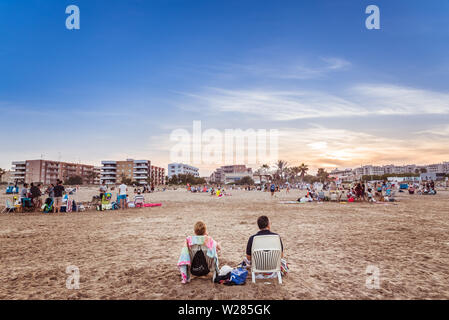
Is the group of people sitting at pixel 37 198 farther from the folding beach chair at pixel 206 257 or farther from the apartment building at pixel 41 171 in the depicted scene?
the apartment building at pixel 41 171

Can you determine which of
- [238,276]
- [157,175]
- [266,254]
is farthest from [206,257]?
[157,175]

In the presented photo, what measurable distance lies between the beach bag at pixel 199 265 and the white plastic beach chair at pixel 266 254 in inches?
37.8

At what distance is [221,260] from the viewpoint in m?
6.41

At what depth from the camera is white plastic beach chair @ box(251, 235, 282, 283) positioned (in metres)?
4.69

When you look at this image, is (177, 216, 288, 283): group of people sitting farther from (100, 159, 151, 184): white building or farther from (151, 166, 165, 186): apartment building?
(151, 166, 165, 186): apartment building

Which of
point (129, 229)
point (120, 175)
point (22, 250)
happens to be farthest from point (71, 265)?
point (120, 175)

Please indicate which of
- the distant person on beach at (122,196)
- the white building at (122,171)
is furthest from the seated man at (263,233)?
the white building at (122,171)

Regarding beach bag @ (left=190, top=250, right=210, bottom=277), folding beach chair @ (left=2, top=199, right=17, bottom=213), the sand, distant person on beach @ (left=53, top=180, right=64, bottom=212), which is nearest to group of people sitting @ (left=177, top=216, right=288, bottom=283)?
beach bag @ (left=190, top=250, right=210, bottom=277)

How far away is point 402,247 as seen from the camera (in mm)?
7684

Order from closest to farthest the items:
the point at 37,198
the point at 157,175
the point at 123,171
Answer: the point at 37,198 < the point at 123,171 < the point at 157,175

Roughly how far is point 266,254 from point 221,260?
2064mm

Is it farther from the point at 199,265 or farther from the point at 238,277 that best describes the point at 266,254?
the point at 199,265
